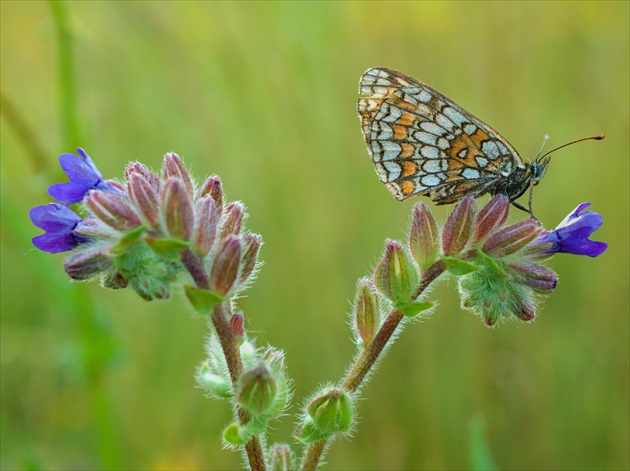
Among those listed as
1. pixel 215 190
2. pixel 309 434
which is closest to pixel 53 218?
pixel 215 190

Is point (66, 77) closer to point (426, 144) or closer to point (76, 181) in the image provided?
point (76, 181)

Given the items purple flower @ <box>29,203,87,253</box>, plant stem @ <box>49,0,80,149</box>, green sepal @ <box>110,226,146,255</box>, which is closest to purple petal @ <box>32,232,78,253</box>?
purple flower @ <box>29,203,87,253</box>

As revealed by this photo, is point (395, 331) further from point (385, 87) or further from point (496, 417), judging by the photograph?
point (496, 417)

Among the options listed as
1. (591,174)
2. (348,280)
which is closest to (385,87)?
(348,280)

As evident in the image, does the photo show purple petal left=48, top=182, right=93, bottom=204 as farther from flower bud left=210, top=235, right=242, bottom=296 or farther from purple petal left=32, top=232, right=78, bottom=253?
flower bud left=210, top=235, right=242, bottom=296

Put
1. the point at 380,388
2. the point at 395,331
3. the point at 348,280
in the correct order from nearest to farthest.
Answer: the point at 395,331, the point at 380,388, the point at 348,280

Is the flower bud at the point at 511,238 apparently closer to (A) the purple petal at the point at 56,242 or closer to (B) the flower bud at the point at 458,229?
(B) the flower bud at the point at 458,229
